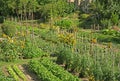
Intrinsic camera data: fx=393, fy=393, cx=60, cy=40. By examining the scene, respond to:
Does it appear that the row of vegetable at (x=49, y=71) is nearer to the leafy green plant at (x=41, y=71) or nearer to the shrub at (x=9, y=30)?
the leafy green plant at (x=41, y=71)

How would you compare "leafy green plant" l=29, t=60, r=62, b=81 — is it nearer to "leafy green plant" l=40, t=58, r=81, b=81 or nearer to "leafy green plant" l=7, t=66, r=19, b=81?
"leafy green plant" l=40, t=58, r=81, b=81

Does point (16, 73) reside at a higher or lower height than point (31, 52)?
lower

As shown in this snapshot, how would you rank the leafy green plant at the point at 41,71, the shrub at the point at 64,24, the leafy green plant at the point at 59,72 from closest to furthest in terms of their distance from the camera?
the leafy green plant at the point at 59,72 → the leafy green plant at the point at 41,71 → the shrub at the point at 64,24

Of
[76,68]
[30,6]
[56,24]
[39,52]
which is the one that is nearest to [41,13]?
[30,6]

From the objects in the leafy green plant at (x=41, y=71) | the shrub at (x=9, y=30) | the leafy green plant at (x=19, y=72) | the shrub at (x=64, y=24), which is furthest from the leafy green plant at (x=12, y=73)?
the shrub at (x=64, y=24)

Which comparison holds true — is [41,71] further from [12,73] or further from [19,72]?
[12,73]

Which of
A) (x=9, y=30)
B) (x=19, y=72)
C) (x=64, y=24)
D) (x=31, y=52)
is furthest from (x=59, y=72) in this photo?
(x=64, y=24)

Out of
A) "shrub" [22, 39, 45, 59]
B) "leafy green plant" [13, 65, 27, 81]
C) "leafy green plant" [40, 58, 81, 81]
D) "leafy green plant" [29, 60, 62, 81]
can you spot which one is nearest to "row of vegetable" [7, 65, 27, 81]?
"leafy green plant" [13, 65, 27, 81]

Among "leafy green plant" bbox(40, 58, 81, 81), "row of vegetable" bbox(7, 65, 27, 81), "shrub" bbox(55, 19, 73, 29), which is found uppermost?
"leafy green plant" bbox(40, 58, 81, 81)

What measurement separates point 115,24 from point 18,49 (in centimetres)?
1384

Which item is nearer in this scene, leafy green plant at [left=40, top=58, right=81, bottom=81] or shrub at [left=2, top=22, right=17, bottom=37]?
leafy green plant at [left=40, top=58, right=81, bottom=81]

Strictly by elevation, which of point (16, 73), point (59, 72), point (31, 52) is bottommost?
point (16, 73)

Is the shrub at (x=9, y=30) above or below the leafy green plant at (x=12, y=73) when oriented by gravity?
above

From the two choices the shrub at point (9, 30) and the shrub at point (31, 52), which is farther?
the shrub at point (9, 30)
